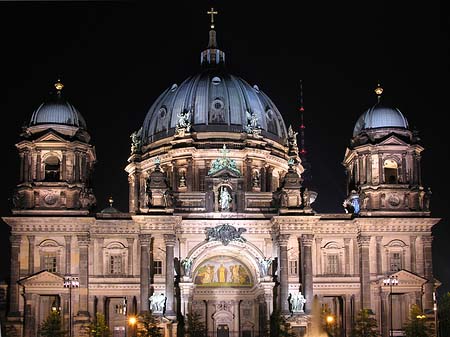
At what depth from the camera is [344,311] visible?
85.2m

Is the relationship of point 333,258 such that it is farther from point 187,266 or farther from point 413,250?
point 187,266

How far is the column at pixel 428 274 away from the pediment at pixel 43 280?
33.4 m

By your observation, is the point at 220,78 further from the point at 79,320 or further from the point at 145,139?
the point at 79,320

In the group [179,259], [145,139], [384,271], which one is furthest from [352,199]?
[145,139]

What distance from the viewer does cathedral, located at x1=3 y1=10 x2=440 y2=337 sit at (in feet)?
268

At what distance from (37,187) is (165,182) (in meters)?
11.9

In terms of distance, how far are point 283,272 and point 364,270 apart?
814 cm

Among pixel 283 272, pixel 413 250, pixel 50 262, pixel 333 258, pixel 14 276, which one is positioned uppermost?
pixel 413 250

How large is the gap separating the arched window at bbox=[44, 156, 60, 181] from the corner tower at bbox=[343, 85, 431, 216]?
95.1 feet

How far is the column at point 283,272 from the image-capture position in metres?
81.0

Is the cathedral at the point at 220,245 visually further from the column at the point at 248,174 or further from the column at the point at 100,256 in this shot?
the column at the point at 248,174

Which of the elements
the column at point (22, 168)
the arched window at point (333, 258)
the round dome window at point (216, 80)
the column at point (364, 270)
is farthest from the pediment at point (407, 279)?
the column at point (22, 168)

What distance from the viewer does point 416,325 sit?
74.9 metres

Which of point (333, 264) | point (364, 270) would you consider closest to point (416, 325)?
point (364, 270)
